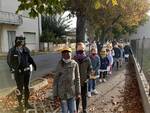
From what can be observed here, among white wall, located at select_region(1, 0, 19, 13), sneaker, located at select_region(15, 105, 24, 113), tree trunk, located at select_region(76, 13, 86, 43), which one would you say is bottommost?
sneaker, located at select_region(15, 105, 24, 113)

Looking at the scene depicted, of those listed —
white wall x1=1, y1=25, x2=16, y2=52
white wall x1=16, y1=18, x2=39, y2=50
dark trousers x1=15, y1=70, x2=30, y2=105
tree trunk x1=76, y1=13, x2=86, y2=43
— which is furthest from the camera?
white wall x1=16, y1=18, x2=39, y2=50

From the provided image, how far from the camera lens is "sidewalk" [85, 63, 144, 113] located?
447 inches

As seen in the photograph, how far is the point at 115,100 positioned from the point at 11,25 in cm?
3724

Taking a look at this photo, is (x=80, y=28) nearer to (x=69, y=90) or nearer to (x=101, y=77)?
(x=101, y=77)

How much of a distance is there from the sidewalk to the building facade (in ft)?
100

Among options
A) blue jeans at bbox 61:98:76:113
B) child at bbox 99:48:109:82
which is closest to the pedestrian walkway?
child at bbox 99:48:109:82

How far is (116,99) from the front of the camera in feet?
42.5

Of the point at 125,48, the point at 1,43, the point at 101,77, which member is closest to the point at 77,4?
the point at 101,77

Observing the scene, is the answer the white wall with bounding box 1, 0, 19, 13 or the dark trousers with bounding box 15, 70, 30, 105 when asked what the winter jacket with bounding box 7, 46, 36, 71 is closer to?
the dark trousers with bounding box 15, 70, 30, 105

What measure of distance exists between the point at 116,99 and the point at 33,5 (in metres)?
6.53

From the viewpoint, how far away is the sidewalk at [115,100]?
1135 centimetres

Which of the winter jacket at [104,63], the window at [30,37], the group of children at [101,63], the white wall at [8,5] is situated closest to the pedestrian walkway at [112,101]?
the group of children at [101,63]

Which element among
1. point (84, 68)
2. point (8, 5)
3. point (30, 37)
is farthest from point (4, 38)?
point (84, 68)

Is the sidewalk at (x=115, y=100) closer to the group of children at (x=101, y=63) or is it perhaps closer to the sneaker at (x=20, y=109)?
the group of children at (x=101, y=63)
